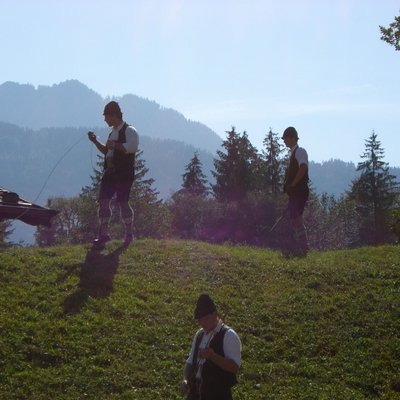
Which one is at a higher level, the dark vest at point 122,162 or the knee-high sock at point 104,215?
the dark vest at point 122,162

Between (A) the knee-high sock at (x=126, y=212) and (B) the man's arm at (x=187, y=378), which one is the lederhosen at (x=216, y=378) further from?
(A) the knee-high sock at (x=126, y=212)

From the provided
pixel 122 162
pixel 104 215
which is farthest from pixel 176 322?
pixel 122 162

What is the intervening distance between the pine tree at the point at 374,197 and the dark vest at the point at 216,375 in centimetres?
4819

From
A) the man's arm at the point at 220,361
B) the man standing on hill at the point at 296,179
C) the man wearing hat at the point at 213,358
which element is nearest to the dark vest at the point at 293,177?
the man standing on hill at the point at 296,179

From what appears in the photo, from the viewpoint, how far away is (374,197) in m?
54.9

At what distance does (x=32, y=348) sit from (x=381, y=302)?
580cm

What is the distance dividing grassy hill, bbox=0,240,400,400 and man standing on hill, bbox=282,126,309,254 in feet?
3.38

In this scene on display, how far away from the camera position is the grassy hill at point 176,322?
781 cm

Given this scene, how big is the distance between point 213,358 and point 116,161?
755 centimetres

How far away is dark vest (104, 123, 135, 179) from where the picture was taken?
12.1m

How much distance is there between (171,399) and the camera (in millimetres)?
7469

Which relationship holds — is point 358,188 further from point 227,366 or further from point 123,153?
point 227,366

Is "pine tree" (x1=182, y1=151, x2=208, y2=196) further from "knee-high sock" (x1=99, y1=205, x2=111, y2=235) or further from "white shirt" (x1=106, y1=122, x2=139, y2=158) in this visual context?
"white shirt" (x1=106, y1=122, x2=139, y2=158)

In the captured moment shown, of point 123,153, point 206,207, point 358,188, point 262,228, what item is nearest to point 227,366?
point 123,153
